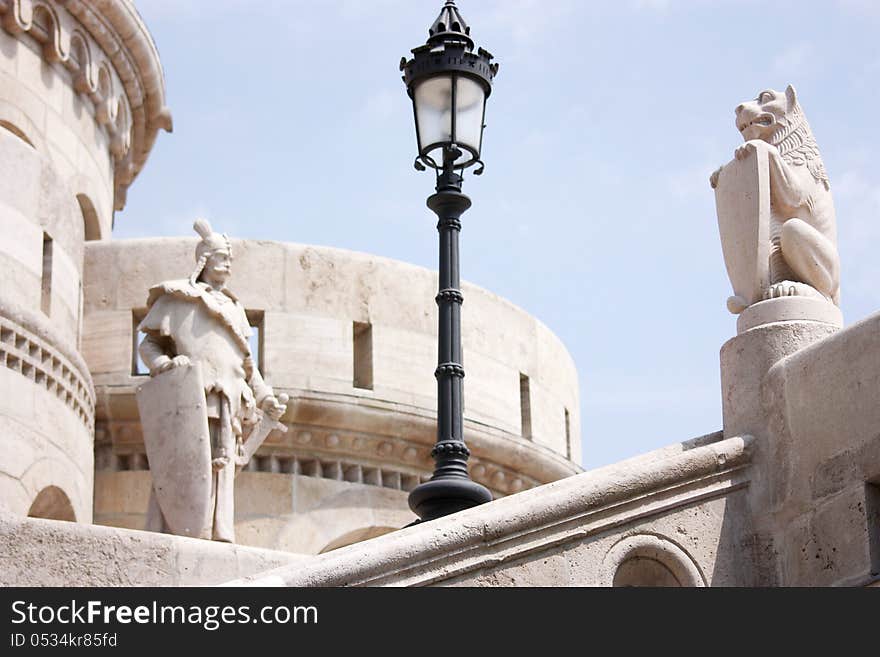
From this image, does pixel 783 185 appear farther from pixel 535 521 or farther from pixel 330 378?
pixel 330 378

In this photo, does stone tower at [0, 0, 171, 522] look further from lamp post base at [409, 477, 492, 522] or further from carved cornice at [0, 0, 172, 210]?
lamp post base at [409, 477, 492, 522]

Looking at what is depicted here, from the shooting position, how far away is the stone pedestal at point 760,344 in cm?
1181

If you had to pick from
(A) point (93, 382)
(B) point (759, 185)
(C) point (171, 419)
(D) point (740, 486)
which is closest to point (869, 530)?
(D) point (740, 486)

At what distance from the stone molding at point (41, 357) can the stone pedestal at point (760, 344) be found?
6.95 metres

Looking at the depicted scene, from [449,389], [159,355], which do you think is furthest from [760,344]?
[159,355]

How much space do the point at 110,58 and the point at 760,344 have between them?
44.1ft

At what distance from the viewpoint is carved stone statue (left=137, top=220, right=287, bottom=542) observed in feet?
48.2

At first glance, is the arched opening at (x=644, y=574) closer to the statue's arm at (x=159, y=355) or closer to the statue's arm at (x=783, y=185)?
the statue's arm at (x=783, y=185)

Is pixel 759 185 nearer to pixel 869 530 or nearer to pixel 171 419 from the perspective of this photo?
pixel 869 530

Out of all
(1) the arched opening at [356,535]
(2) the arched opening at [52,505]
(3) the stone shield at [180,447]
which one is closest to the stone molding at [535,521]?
(3) the stone shield at [180,447]

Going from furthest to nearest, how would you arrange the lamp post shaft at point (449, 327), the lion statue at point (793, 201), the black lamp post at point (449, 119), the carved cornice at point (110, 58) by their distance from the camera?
the carved cornice at point (110, 58)
the black lamp post at point (449, 119)
the lamp post shaft at point (449, 327)
the lion statue at point (793, 201)

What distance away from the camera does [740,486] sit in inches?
458

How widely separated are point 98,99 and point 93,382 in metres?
4.53

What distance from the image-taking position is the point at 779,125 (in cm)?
1254
